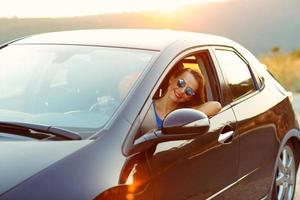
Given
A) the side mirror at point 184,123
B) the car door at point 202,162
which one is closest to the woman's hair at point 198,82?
the car door at point 202,162

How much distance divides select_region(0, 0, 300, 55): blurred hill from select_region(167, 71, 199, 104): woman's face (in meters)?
66.0

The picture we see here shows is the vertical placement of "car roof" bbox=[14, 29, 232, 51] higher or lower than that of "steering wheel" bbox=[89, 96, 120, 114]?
higher

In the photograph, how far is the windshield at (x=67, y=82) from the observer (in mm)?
4387

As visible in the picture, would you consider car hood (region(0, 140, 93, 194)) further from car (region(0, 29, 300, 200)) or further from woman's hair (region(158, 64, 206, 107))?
woman's hair (region(158, 64, 206, 107))

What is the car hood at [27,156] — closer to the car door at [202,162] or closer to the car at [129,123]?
the car at [129,123]

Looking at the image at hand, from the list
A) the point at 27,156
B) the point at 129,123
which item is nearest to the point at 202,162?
the point at 129,123

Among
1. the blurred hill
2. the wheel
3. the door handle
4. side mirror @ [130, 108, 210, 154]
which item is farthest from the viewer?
the blurred hill

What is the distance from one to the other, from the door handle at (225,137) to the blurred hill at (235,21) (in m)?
65.9

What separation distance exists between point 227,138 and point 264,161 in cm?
85

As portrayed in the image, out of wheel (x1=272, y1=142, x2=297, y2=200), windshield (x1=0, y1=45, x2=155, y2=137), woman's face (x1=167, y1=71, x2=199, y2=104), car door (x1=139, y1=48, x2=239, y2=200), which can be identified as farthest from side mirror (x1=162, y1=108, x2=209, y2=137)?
wheel (x1=272, y1=142, x2=297, y2=200)

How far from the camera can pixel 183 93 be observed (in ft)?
15.9

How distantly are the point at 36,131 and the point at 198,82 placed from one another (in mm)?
1194

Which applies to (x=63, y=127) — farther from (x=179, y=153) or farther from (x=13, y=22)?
(x=13, y=22)

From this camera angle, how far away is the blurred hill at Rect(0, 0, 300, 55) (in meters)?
81.8
